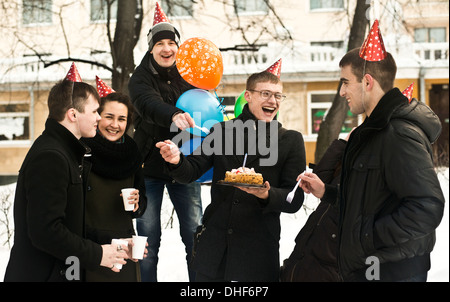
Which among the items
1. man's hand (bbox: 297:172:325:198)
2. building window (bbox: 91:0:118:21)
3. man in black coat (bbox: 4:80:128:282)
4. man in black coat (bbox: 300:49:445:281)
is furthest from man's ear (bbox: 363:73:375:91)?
building window (bbox: 91:0:118:21)

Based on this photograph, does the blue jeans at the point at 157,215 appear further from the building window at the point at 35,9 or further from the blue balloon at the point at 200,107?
the building window at the point at 35,9

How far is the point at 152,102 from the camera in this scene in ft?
14.4

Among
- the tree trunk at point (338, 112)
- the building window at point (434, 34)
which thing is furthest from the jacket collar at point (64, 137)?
the building window at point (434, 34)

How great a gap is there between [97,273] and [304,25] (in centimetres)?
1795

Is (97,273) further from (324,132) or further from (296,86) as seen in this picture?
(296,86)

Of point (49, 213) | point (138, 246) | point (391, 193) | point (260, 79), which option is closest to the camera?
point (49, 213)

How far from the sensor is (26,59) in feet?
58.7

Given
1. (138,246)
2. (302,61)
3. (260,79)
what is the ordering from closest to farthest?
(138,246)
(260,79)
(302,61)

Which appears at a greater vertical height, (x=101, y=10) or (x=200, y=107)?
(x=101, y=10)

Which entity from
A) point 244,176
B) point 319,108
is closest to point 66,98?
point 244,176

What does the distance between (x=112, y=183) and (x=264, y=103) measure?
116 cm

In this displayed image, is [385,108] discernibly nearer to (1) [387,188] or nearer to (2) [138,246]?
(1) [387,188]

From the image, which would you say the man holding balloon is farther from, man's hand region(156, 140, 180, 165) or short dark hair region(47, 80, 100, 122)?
short dark hair region(47, 80, 100, 122)

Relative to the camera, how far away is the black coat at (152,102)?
14.6ft
